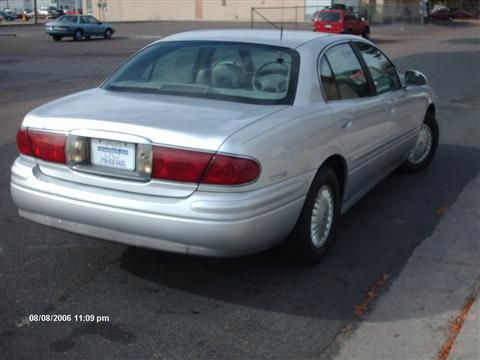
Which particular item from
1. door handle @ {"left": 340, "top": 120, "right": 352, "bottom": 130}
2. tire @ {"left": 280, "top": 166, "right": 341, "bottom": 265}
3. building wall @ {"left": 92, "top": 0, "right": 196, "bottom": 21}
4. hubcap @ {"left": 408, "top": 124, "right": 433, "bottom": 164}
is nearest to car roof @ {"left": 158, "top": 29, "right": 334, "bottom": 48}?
door handle @ {"left": 340, "top": 120, "right": 352, "bottom": 130}

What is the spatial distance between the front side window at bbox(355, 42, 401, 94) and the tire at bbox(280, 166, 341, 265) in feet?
4.52

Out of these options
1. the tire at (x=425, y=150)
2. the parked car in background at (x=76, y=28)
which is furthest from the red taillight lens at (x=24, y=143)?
the parked car in background at (x=76, y=28)

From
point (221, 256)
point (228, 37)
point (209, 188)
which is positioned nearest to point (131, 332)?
point (221, 256)

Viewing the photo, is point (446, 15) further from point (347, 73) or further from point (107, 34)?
point (347, 73)

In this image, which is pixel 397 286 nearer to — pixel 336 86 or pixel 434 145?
pixel 336 86

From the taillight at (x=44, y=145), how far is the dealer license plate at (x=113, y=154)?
0.77 feet

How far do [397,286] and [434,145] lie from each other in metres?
3.38

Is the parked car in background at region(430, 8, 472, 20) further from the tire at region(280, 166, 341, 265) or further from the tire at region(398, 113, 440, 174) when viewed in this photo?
the tire at region(280, 166, 341, 265)

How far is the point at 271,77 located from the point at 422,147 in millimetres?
3145

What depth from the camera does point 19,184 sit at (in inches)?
170

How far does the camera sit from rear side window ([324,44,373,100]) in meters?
5.09

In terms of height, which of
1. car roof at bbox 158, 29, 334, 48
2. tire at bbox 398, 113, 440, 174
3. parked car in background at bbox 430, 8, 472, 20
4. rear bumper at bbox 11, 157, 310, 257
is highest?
car roof at bbox 158, 29, 334, 48

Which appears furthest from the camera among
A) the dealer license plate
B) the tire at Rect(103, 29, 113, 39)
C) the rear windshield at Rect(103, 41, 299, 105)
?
the tire at Rect(103, 29, 113, 39)

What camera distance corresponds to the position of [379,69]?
598 cm
